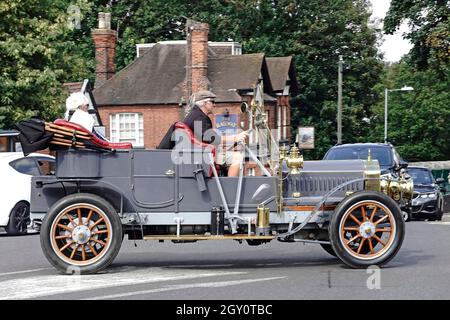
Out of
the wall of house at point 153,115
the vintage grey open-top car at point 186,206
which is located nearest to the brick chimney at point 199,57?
the wall of house at point 153,115

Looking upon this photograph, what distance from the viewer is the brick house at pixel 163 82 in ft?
169

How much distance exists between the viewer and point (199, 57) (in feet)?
170

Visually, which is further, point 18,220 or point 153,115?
point 153,115

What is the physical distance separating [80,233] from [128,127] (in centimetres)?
4347

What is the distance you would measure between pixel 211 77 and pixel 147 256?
127ft

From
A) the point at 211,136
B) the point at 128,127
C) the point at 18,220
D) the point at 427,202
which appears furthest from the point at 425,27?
the point at 211,136

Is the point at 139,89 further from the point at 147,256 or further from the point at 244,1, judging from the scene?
the point at 147,256

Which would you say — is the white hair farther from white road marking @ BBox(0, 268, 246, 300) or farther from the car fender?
the car fender

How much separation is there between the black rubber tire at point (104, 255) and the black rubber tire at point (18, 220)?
9.06 metres

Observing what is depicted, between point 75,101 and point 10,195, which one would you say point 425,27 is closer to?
point 10,195

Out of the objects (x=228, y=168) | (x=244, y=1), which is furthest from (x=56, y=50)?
(x=244, y=1)

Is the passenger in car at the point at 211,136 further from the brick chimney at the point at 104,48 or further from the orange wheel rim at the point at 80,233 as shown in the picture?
the brick chimney at the point at 104,48

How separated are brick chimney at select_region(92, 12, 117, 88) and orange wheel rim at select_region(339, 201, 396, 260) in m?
43.3

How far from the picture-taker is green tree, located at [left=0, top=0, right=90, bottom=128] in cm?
3338
